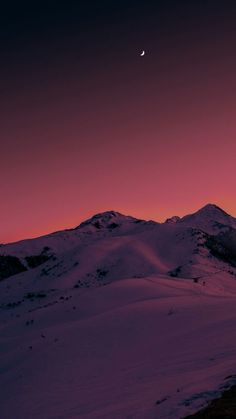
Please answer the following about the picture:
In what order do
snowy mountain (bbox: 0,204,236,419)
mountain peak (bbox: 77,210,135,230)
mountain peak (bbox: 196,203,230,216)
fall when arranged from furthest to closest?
mountain peak (bbox: 196,203,230,216), mountain peak (bbox: 77,210,135,230), snowy mountain (bbox: 0,204,236,419)

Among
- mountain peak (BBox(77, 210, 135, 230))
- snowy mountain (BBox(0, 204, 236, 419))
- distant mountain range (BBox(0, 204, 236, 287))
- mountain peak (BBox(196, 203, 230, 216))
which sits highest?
mountain peak (BBox(77, 210, 135, 230))

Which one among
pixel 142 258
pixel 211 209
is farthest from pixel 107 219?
pixel 142 258

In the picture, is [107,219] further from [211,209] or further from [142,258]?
[142,258]

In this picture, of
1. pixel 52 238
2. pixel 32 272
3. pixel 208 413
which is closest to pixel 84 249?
pixel 32 272

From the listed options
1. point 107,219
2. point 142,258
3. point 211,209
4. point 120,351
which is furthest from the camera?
point 211,209

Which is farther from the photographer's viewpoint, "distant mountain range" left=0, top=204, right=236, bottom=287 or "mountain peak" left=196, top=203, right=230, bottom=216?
"mountain peak" left=196, top=203, right=230, bottom=216

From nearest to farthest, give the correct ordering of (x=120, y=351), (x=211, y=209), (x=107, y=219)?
(x=120, y=351) → (x=107, y=219) → (x=211, y=209)

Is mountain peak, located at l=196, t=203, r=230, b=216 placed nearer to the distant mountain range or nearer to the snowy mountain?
the distant mountain range

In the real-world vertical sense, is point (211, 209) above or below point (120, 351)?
above

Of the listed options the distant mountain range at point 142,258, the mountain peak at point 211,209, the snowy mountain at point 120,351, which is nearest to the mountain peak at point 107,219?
the mountain peak at point 211,209

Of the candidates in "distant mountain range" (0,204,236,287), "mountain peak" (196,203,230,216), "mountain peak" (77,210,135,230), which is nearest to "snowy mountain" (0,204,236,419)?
"distant mountain range" (0,204,236,287)

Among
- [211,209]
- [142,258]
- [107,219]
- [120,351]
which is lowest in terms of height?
[120,351]

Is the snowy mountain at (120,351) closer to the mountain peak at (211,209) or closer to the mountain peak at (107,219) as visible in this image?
the mountain peak at (107,219)

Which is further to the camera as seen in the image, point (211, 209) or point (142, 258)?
point (211, 209)
